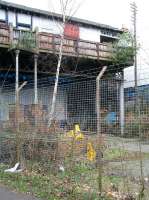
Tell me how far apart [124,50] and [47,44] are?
5850mm

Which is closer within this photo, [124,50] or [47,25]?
[124,50]

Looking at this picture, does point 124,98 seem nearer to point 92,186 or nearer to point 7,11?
point 92,186

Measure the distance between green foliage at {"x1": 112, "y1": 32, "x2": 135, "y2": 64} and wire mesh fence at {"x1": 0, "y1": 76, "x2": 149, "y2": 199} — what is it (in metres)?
18.3

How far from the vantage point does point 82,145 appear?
10.8 meters

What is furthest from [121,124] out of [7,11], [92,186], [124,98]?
[7,11]

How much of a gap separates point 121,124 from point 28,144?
371 cm

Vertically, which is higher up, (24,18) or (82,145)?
(24,18)

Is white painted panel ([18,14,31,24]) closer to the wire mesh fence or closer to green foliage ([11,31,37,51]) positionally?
green foliage ([11,31,37,51])

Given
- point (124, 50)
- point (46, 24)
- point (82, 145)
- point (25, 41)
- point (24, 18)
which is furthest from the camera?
point (46, 24)

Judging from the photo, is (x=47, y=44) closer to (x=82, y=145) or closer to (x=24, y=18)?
(x=24, y=18)

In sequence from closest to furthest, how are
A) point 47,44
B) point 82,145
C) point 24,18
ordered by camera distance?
point 82,145 < point 47,44 < point 24,18

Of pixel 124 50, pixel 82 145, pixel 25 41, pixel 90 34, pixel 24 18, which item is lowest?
pixel 82 145

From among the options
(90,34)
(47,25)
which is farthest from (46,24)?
(90,34)

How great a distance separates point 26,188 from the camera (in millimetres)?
9922
